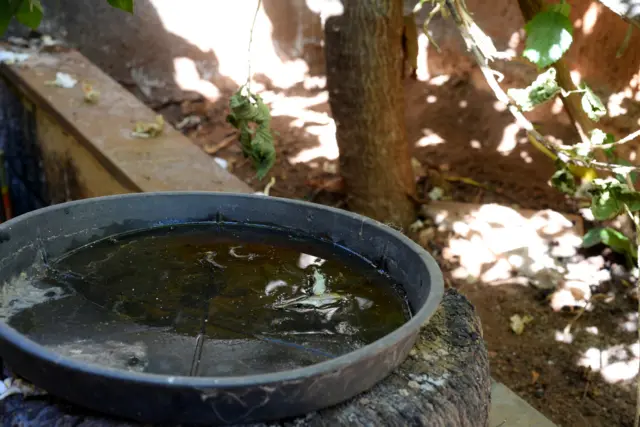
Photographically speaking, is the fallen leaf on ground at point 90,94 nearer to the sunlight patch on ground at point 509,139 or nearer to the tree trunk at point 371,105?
the tree trunk at point 371,105

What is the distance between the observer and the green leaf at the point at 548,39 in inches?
76.9

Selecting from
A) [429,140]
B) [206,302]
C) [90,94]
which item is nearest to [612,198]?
[206,302]

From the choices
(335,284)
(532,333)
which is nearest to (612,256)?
(532,333)

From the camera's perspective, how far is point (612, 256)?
3277 mm

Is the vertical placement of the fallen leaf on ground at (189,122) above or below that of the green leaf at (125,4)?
below

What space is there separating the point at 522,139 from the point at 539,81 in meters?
2.11

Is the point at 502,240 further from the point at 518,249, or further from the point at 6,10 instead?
the point at 6,10

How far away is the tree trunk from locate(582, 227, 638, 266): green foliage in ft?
2.80

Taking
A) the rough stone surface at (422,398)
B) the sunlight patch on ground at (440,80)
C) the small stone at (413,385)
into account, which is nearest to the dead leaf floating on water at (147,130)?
the sunlight patch on ground at (440,80)

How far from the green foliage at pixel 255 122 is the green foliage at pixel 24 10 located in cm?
53

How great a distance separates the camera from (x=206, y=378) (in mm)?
985

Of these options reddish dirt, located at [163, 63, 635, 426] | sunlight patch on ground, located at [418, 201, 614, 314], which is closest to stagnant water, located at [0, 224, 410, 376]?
reddish dirt, located at [163, 63, 635, 426]

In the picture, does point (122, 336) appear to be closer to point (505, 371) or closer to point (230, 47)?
point (505, 371)

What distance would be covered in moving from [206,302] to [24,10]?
4.09 feet
